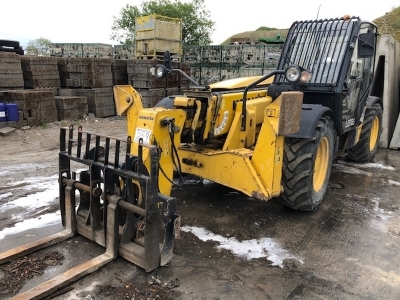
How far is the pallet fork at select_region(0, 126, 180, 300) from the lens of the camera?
3.17 m

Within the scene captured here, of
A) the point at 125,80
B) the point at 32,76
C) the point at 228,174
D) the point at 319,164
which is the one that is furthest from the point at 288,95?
the point at 125,80

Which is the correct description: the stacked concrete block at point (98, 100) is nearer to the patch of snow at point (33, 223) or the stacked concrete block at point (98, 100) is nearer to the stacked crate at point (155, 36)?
the stacked crate at point (155, 36)

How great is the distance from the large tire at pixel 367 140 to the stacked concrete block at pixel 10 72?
336 inches

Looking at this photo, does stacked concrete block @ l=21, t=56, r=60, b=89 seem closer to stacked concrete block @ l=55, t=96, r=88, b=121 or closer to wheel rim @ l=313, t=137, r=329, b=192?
stacked concrete block @ l=55, t=96, r=88, b=121

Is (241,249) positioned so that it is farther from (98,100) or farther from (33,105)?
(98,100)

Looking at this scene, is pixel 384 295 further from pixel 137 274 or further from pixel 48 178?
pixel 48 178

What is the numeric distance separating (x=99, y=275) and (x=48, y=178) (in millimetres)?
3154

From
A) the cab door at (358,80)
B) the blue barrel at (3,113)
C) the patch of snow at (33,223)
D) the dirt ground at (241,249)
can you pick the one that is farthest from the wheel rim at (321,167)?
the blue barrel at (3,113)

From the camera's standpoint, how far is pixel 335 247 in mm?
3992

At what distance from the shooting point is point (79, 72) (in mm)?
A: 11328

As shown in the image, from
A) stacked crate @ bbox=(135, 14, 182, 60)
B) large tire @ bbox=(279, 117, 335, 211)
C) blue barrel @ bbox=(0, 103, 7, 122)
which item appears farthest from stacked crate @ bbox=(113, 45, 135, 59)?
large tire @ bbox=(279, 117, 335, 211)

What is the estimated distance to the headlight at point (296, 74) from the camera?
3.80 m

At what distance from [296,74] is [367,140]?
Result: 13.4 ft

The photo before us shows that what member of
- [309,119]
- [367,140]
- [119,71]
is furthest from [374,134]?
[119,71]
